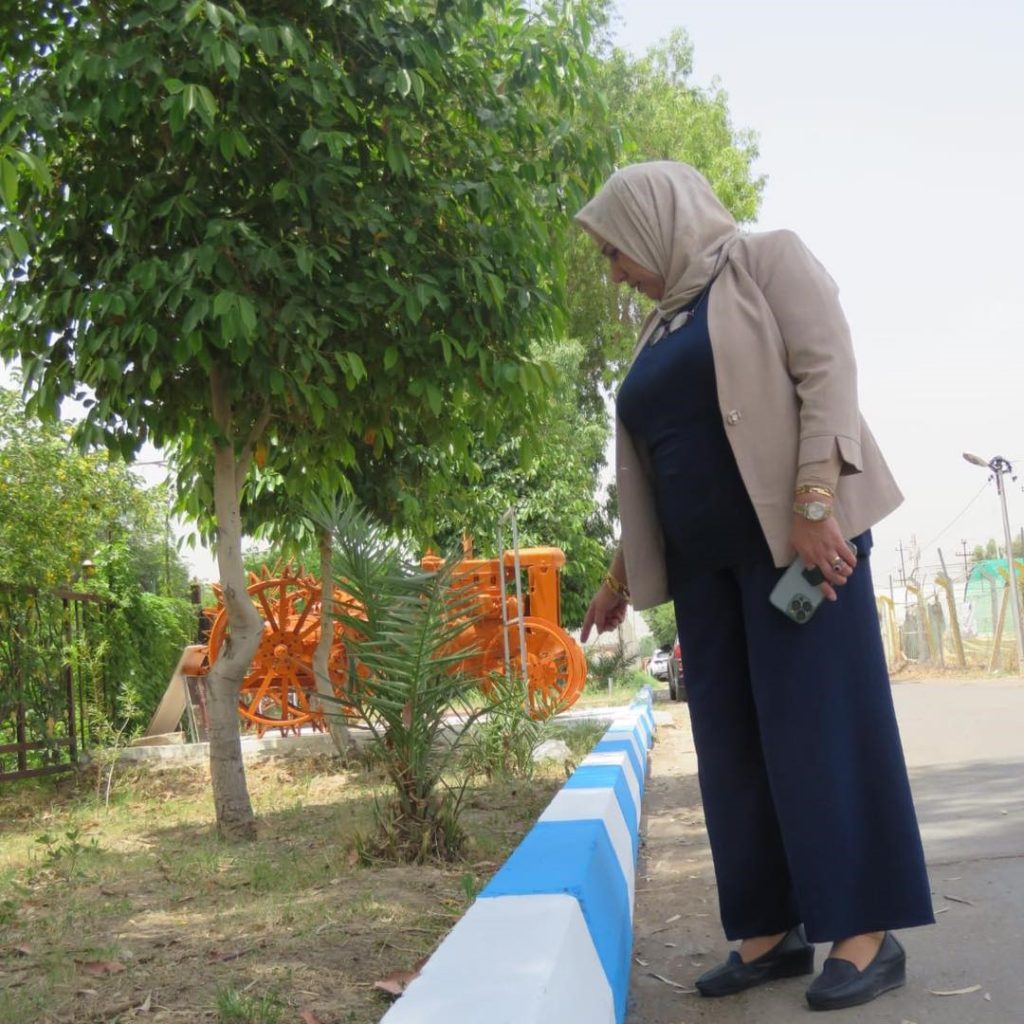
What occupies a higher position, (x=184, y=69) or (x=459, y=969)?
(x=184, y=69)

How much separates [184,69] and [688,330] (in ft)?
10.2

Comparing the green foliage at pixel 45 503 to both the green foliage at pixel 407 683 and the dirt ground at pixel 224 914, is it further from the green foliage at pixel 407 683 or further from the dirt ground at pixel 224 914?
the green foliage at pixel 407 683

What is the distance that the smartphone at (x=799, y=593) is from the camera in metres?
2.76

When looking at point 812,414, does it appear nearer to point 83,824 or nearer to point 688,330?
point 688,330

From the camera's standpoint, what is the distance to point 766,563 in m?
2.88

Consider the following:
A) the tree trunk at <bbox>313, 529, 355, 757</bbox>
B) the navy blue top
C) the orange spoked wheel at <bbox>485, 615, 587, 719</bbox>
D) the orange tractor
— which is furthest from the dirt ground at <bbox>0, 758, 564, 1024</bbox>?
the orange spoked wheel at <bbox>485, 615, 587, 719</bbox>

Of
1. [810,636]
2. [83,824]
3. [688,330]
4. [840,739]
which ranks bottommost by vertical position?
[83,824]

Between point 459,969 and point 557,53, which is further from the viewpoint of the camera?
point 557,53

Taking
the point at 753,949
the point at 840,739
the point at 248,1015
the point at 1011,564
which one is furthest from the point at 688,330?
the point at 1011,564

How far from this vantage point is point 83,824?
7328 mm

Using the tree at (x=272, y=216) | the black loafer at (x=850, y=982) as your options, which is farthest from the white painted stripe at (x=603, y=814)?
the tree at (x=272, y=216)

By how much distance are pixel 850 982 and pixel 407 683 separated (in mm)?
2387

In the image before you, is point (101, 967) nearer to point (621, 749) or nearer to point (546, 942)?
point (546, 942)

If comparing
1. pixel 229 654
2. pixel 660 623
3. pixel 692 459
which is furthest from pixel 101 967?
pixel 660 623
